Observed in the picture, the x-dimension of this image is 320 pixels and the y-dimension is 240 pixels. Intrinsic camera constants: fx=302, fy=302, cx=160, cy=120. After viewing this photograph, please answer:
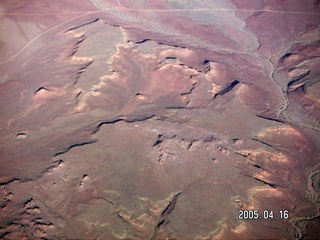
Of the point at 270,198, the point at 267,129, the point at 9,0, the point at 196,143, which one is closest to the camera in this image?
the point at 270,198

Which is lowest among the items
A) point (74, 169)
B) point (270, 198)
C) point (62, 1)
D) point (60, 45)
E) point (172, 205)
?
point (270, 198)

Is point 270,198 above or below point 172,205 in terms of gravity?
below

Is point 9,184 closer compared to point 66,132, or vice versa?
point 9,184

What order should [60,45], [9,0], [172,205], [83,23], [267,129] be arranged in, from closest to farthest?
[172,205], [267,129], [60,45], [83,23], [9,0]

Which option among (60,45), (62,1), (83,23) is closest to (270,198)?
(60,45)

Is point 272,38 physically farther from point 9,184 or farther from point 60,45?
point 9,184

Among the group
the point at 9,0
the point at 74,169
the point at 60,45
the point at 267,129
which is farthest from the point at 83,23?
the point at 267,129
